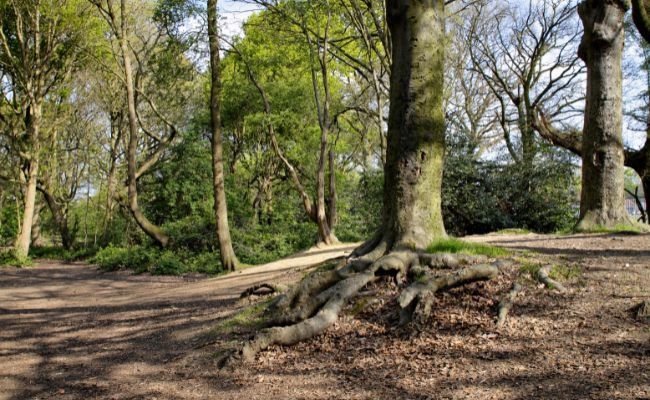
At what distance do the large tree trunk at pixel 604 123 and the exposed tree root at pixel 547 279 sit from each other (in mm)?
5369

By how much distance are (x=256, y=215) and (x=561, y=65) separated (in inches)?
651

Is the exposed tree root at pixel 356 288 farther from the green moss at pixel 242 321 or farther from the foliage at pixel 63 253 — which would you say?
the foliage at pixel 63 253

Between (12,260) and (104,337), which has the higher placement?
(12,260)

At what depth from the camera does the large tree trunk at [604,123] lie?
35.5ft

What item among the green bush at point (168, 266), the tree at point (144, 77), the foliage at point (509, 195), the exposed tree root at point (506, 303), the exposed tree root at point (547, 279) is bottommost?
the green bush at point (168, 266)

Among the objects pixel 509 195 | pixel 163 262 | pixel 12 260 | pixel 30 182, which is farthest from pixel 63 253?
pixel 509 195

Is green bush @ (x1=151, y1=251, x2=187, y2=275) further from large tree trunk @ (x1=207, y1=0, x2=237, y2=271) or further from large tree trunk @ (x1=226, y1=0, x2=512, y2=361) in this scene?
large tree trunk @ (x1=226, y1=0, x2=512, y2=361)

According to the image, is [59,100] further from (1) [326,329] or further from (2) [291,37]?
(1) [326,329]

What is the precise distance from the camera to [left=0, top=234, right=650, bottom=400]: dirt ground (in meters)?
4.11

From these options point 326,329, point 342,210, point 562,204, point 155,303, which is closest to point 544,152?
point 562,204

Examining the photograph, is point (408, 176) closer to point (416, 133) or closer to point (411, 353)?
point (416, 133)

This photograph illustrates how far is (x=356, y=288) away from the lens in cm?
618

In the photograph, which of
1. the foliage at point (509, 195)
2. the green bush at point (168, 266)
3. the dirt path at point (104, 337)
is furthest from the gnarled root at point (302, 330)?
the green bush at point (168, 266)

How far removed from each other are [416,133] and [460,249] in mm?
1556
